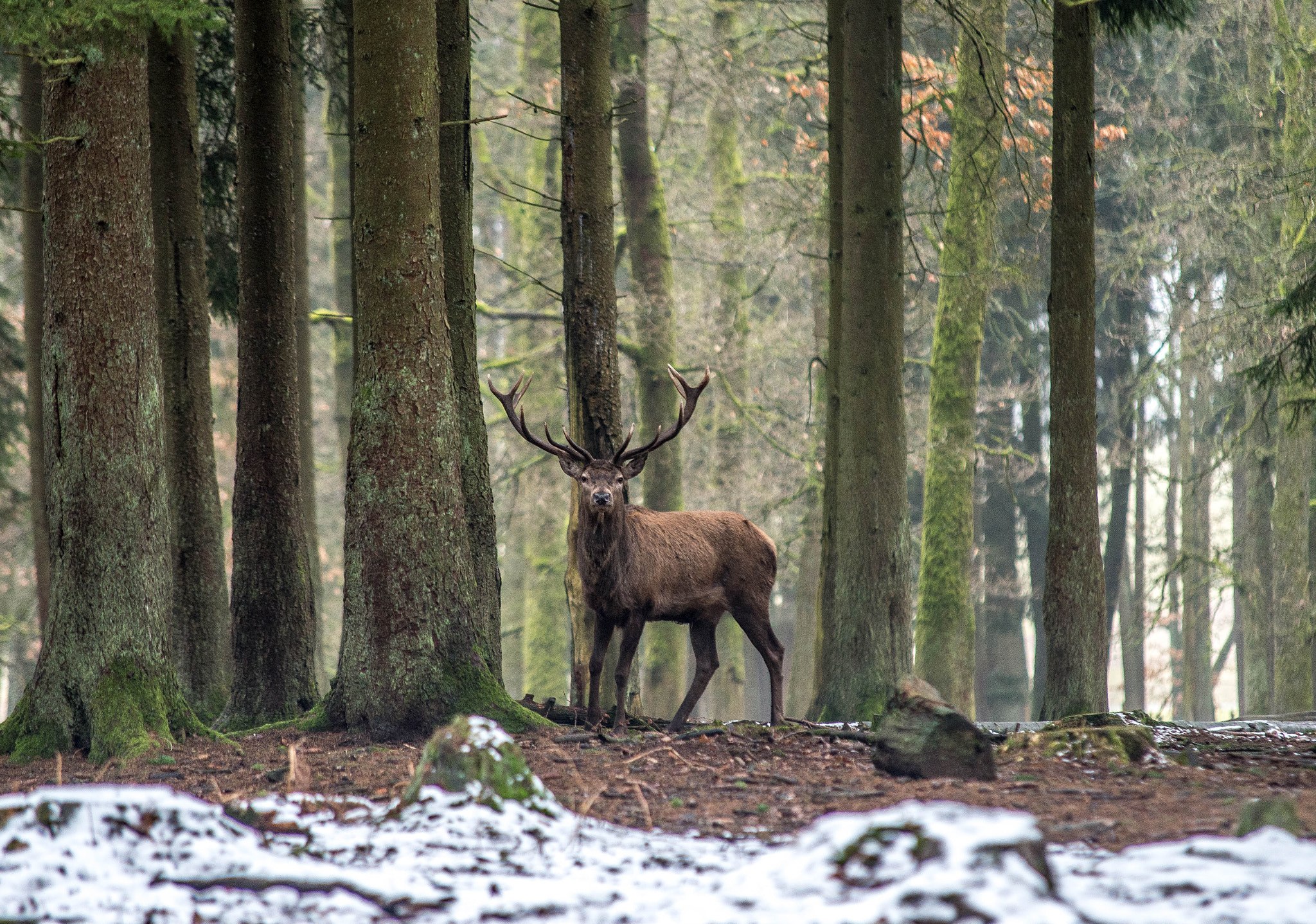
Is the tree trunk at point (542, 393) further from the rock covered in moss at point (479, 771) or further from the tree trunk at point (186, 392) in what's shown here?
the rock covered in moss at point (479, 771)

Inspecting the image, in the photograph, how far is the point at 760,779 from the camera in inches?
256

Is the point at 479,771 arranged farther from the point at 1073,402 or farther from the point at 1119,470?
the point at 1119,470

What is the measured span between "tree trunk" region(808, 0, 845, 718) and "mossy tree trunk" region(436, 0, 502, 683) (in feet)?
11.9

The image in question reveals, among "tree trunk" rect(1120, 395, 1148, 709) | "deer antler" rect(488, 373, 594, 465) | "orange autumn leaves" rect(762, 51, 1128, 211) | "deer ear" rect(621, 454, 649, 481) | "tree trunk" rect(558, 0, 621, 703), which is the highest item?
"orange autumn leaves" rect(762, 51, 1128, 211)

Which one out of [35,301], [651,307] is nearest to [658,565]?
[35,301]

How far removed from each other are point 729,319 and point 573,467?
37.9 feet

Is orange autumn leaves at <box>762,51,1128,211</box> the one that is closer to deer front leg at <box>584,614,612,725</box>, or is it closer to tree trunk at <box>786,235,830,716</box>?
tree trunk at <box>786,235,830,716</box>

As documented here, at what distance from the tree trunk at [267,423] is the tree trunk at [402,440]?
4.94ft

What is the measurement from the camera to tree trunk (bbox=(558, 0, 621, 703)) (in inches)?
416

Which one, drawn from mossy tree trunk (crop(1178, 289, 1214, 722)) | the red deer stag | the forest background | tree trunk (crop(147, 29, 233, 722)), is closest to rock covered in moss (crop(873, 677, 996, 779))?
the red deer stag

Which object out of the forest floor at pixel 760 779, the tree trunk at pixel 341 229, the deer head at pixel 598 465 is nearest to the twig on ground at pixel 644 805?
the forest floor at pixel 760 779

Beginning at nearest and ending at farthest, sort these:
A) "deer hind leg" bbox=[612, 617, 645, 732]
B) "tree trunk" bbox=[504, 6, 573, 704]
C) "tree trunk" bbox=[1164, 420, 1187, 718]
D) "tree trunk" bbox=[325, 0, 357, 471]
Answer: "deer hind leg" bbox=[612, 617, 645, 732]
"tree trunk" bbox=[325, 0, 357, 471]
"tree trunk" bbox=[504, 6, 573, 704]
"tree trunk" bbox=[1164, 420, 1187, 718]

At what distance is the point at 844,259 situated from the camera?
11242mm

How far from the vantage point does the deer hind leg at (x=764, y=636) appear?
10.2m
